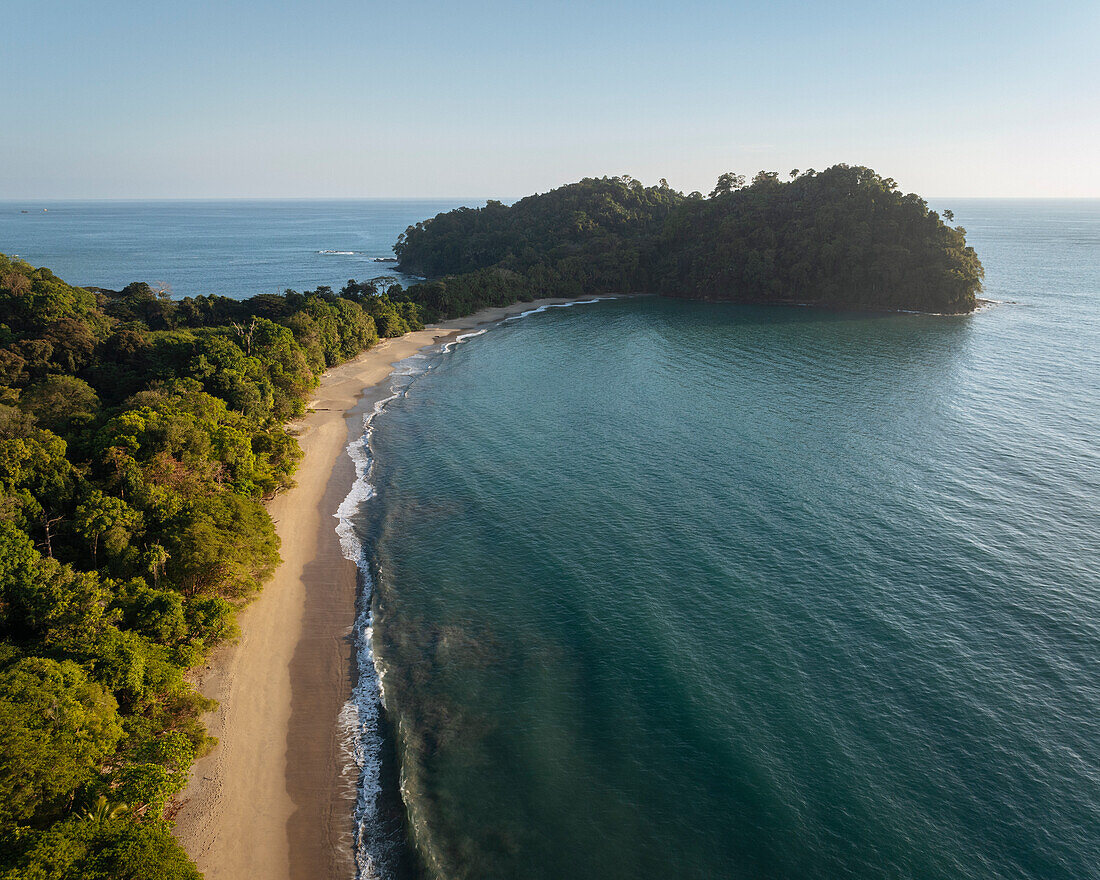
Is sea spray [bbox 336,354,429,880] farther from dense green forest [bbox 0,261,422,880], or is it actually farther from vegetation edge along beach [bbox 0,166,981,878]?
dense green forest [bbox 0,261,422,880]

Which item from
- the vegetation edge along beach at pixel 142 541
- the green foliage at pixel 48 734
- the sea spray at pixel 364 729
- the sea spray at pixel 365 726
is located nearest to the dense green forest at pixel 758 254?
the vegetation edge along beach at pixel 142 541

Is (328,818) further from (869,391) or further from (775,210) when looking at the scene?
(775,210)

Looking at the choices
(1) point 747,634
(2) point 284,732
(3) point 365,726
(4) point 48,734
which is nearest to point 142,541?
(2) point 284,732

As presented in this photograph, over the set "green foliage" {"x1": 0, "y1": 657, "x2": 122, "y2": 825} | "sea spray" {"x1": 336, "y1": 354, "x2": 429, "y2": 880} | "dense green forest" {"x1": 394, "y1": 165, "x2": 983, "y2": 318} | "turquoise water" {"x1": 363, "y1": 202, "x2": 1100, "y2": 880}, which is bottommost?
"sea spray" {"x1": 336, "y1": 354, "x2": 429, "y2": 880}

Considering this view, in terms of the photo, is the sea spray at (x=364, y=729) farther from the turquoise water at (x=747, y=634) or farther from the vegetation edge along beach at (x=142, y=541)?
the vegetation edge along beach at (x=142, y=541)

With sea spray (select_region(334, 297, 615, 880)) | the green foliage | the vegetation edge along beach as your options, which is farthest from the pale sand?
the green foliage
